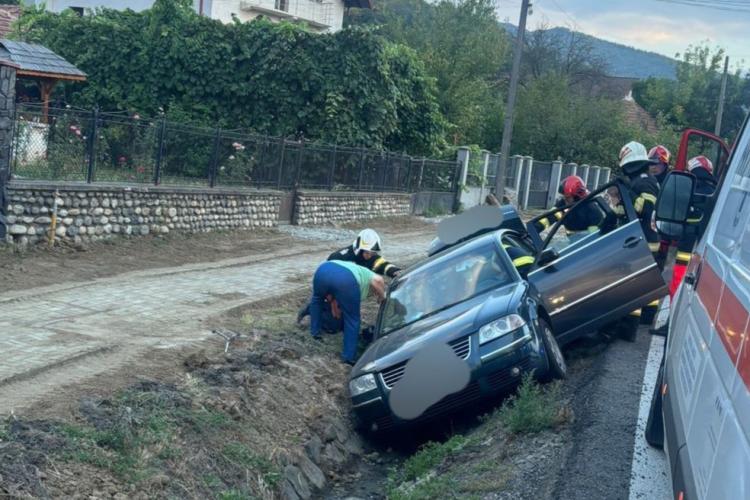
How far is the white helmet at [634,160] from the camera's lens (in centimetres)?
1067

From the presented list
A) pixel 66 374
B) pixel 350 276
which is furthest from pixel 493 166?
pixel 66 374

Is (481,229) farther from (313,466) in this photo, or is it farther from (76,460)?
(76,460)

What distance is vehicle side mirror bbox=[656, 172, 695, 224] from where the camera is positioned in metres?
5.26

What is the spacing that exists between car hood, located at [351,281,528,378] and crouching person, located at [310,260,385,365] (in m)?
0.91

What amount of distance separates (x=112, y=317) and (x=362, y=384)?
3372mm

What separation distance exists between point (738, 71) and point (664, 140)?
601 centimetres

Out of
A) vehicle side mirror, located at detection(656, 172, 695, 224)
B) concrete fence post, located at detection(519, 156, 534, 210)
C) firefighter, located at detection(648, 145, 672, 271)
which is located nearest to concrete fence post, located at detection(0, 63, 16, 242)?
firefighter, located at detection(648, 145, 672, 271)

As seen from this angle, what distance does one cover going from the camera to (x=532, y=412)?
22.2 feet

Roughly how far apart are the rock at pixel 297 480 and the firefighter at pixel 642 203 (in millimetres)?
3657

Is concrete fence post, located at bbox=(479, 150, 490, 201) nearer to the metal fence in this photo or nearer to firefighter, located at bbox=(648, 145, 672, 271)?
the metal fence

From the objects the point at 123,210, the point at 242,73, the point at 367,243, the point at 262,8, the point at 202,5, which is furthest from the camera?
the point at 262,8

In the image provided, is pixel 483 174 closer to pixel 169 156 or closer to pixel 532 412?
pixel 169 156

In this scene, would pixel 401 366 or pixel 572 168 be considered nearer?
pixel 401 366

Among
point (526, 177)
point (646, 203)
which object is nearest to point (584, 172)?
point (526, 177)
